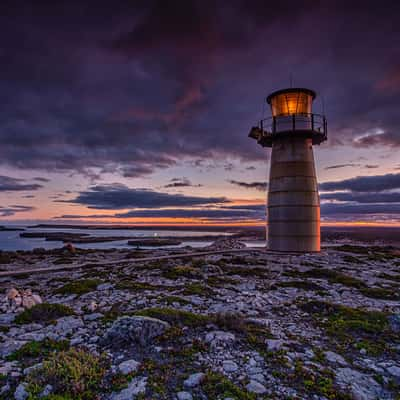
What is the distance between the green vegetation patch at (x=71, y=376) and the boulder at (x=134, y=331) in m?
1.01

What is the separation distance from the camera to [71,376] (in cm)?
459

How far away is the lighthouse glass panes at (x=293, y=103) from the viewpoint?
21953 millimetres

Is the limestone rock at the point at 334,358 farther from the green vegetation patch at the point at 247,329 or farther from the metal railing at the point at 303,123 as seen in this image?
the metal railing at the point at 303,123

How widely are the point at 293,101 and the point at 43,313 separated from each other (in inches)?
847

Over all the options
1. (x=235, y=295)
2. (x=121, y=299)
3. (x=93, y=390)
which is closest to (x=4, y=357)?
(x=93, y=390)

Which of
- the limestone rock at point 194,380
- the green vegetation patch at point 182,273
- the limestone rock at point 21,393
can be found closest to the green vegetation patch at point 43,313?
the limestone rock at point 21,393

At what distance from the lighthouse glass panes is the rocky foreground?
1509cm

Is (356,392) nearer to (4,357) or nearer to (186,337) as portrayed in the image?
(186,337)

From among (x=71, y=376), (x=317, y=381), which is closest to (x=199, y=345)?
(x=317, y=381)

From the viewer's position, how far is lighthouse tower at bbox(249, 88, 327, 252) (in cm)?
2194

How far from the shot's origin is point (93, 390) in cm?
451

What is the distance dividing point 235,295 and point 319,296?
3370 millimetres

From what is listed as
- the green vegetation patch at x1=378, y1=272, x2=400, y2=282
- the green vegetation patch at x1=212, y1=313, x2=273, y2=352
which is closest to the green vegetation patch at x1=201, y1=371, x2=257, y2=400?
the green vegetation patch at x1=212, y1=313, x2=273, y2=352

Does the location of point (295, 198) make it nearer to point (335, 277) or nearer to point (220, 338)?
point (335, 277)
